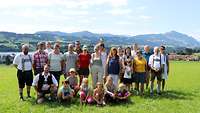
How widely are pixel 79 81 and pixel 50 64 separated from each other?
1.67 metres

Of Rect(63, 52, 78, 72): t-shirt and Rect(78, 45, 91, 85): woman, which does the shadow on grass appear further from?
Rect(63, 52, 78, 72): t-shirt

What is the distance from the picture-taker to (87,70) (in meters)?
16.9

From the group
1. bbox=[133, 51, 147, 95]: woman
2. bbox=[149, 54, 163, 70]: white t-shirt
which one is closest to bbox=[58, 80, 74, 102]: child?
bbox=[133, 51, 147, 95]: woman

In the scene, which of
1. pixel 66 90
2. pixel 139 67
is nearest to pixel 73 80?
pixel 66 90

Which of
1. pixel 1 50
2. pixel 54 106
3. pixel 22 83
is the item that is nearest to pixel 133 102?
pixel 54 106

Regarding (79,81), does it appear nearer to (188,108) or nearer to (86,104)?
(86,104)

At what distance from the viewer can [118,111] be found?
45.3 feet

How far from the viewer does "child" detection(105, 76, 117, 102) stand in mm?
15218

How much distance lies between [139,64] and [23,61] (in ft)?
16.2

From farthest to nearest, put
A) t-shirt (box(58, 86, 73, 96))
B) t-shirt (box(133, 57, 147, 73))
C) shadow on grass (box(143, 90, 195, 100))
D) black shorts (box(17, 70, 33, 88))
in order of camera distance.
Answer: t-shirt (box(133, 57, 147, 73))
shadow on grass (box(143, 90, 195, 100))
black shorts (box(17, 70, 33, 88))
t-shirt (box(58, 86, 73, 96))

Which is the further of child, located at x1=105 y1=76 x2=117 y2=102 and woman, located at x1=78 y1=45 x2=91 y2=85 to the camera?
woman, located at x1=78 y1=45 x2=91 y2=85

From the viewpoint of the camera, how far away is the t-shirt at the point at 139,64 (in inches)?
681

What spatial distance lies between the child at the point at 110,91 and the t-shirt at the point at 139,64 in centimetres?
217

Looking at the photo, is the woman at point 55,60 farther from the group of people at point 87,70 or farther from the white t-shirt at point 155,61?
the white t-shirt at point 155,61
